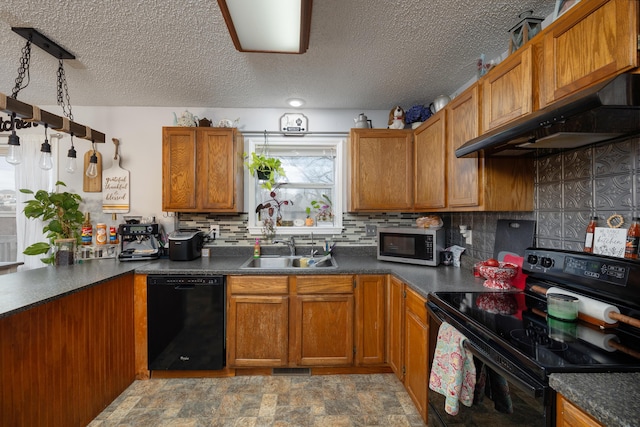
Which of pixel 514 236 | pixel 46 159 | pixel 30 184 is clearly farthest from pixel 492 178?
pixel 30 184

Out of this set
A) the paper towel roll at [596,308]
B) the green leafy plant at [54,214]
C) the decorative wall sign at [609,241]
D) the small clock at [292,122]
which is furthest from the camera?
the small clock at [292,122]

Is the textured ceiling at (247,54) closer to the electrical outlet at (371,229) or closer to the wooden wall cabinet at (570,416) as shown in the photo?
the electrical outlet at (371,229)

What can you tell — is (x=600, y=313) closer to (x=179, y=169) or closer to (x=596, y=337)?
(x=596, y=337)

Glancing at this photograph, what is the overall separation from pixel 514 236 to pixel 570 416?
1242mm

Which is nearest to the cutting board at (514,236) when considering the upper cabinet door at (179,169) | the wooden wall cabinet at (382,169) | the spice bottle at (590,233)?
the spice bottle at (590,233)

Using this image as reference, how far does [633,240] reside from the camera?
1107 mm

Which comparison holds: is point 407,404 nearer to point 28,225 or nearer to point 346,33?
point 346,33

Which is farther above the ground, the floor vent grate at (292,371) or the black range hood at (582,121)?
the black range hood at (582,121)

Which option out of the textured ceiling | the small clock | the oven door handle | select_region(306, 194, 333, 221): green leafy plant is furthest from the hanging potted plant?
the oven door handle


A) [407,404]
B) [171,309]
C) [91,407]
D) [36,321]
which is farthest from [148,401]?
[407,404]

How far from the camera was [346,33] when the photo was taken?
1.66 m

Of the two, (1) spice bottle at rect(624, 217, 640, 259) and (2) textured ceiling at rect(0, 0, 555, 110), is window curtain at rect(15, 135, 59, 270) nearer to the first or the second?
(2) textured ceiling at rect(0, 0, 555, 110)

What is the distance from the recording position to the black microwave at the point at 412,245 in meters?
2.20

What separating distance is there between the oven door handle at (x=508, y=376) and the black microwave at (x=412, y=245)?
112cm
